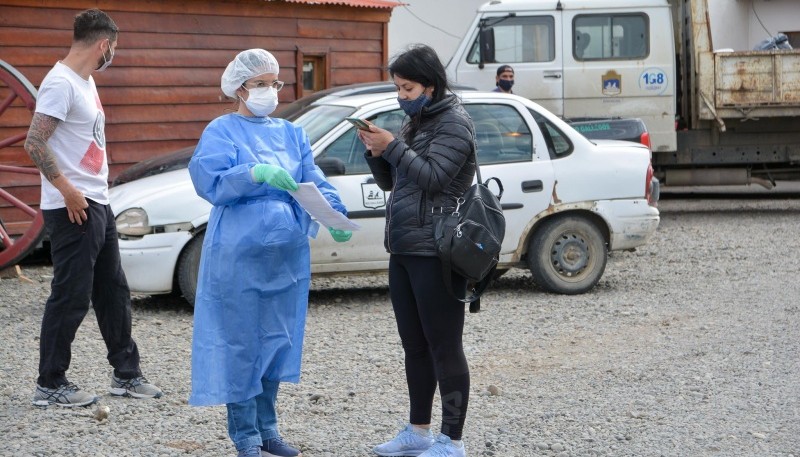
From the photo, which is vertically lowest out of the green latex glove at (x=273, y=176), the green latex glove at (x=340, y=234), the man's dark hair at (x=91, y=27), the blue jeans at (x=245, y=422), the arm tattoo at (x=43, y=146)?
the blue jeans at (x=245, y=422)

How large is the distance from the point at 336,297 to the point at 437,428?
3980 mm

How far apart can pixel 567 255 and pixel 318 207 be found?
16.3 ft

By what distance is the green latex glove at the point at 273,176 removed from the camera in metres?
4.64

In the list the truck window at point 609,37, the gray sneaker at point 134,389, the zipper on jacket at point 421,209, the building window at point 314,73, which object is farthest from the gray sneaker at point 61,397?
the truck window at point 609,37

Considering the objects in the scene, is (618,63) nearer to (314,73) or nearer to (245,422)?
(314,73)

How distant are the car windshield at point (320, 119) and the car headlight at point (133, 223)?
4.20 ft

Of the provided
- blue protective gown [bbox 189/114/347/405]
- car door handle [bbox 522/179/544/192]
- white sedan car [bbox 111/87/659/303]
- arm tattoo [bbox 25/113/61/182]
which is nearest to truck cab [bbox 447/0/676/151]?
white sedan car [bbox 111/87/659/303]

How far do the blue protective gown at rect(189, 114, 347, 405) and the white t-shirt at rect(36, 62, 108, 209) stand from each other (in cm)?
131

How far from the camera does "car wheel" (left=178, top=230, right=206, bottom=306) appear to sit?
8.48 metres

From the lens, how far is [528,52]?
14.7m

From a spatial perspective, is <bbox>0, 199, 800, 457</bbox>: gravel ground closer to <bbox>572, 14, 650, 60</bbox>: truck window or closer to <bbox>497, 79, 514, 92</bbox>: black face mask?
<bbox>497, 79, 514, 92</bbox>: black face mask

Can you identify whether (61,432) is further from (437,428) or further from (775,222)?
(775,222)

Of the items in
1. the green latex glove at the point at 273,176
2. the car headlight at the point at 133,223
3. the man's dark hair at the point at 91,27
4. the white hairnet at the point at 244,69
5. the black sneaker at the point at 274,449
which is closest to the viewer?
the green latex glove at the point at 273,176

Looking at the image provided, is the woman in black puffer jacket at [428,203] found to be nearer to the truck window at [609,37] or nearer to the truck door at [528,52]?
the truck door at [528,52]
